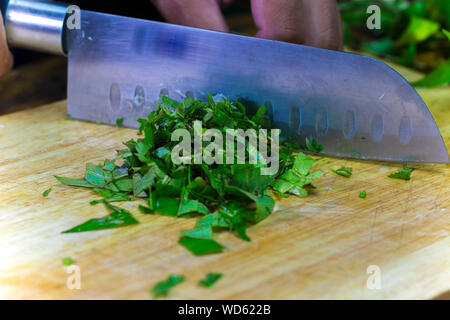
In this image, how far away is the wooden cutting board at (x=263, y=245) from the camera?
1.10 meters

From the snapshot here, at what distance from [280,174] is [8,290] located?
2.44 ft

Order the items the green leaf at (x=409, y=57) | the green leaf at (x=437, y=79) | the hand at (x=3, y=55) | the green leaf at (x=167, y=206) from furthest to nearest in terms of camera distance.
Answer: the green leaf at (x=409, y=57) → the green leaf at (x=437, y=79) → the hand at (x=3, y=55) → the green leaf at (x=167, y=206)

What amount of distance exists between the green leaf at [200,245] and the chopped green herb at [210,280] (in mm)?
79

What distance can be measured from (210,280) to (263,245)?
0.18m

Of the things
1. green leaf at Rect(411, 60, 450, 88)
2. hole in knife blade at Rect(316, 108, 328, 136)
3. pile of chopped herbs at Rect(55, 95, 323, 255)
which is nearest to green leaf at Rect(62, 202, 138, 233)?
pile of chopped herbs at Rect(55, 95, 323, 255)

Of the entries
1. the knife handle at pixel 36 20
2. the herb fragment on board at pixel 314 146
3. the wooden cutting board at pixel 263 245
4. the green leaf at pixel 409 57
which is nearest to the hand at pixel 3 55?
the knife handle at pixel 36 20

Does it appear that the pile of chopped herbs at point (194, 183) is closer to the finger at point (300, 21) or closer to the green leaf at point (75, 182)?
the green leaf at point (75, 182)

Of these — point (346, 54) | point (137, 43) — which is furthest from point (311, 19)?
point (137, 43)

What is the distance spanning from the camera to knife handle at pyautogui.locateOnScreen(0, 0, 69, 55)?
69.9 inches

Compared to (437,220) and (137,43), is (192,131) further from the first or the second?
(437,220)

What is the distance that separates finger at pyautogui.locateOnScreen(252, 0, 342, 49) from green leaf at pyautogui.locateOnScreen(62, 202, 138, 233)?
94cm

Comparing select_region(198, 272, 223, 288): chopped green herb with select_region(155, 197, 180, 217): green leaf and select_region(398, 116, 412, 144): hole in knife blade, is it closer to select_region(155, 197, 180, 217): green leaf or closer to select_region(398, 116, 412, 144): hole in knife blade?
select_region(155, 197, 180, 217): green leaf

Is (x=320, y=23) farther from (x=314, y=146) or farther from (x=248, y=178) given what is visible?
(x=248, y=178)

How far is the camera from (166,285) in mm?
1085
